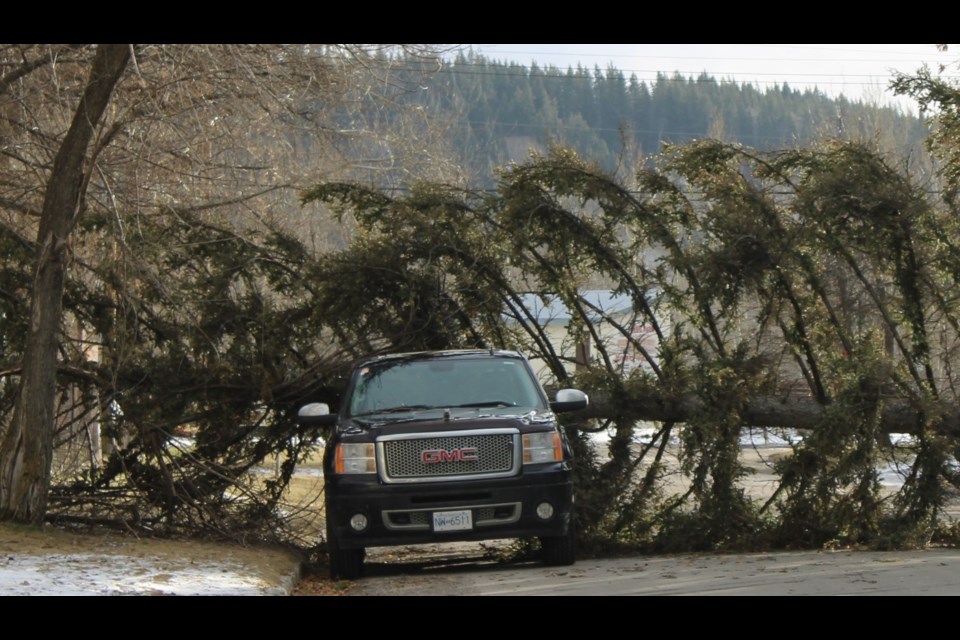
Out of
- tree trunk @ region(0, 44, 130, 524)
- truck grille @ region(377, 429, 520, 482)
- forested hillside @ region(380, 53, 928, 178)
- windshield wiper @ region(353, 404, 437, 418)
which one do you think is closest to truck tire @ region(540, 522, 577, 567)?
truck grille @ region(377, 429, 520, 482)

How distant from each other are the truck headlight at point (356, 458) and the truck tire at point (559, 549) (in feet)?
5.74

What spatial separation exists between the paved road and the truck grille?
3.11ft

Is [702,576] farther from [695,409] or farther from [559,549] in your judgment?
[695,409]

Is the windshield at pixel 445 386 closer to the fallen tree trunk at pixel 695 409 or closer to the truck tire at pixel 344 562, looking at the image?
the truck tire at pixel 344 562

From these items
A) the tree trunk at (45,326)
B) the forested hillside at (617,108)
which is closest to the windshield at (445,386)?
the tree trunk at (45,326)

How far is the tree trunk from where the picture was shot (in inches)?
485

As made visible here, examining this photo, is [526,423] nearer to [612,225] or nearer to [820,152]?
[612,225]

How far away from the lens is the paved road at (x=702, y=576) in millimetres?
9577

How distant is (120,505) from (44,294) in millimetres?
2666

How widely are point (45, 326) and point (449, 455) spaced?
453cm

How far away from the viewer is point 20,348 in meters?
14.5

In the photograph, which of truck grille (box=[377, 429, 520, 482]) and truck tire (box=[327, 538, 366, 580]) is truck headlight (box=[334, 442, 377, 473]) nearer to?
truck grille (box=[377, 429, 520, 482])

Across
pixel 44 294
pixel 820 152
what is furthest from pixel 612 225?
pixel 44 294

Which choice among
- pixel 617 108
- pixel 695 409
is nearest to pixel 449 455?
pixel 695 409
